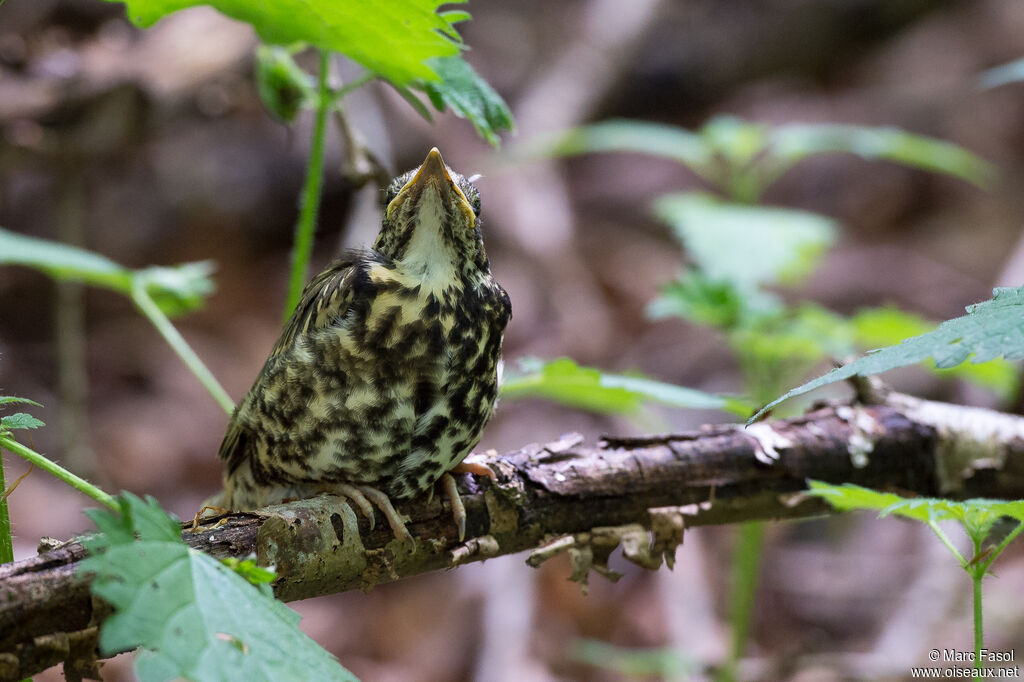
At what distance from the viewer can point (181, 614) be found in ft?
3.61

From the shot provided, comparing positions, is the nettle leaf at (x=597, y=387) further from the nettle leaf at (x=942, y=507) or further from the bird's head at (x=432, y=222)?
the nettle leaf at (x=942, y=507)

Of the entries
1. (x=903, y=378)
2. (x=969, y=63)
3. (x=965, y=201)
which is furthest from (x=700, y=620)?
(x=969, y=63)

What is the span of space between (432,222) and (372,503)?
0.62 meters

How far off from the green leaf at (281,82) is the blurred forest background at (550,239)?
21 centimetres

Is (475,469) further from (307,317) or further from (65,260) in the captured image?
(65,260)

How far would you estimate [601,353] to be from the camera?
18.0 feet

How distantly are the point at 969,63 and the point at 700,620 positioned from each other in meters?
6.25

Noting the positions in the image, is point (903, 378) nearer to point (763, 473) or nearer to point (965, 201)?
point (965, 201)

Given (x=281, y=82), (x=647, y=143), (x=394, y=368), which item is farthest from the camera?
(x=647, y=143)

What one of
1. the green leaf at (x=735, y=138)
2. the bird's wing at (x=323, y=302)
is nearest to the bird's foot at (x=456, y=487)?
the bird's wing at (x=323, y=302)

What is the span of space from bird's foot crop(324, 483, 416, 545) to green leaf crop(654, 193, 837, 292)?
1.41 metres

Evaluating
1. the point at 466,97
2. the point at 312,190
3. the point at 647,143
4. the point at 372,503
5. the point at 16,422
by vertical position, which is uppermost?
the point at 647,143

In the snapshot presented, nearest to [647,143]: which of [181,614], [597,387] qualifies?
[597,387]

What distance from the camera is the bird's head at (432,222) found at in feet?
6.41
